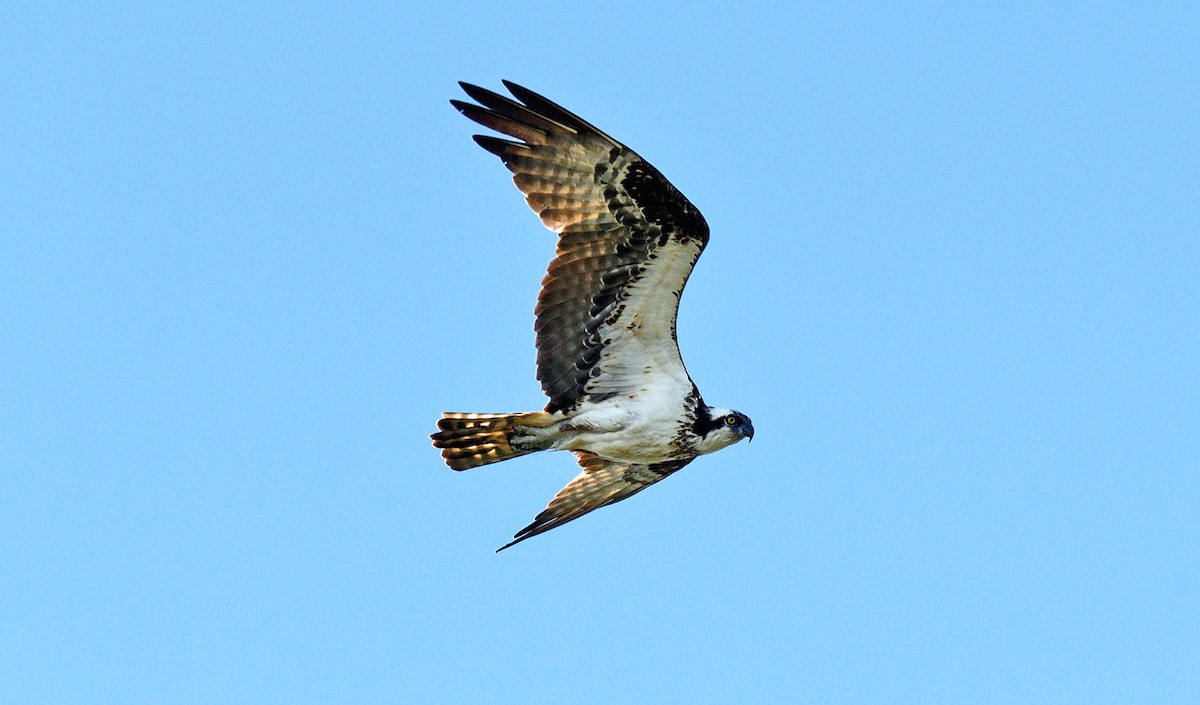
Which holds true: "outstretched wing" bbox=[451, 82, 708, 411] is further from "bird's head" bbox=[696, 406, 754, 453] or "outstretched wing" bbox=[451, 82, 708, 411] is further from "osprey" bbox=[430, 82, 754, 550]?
"bird's head" bbox=[696, 406, 754, 453]

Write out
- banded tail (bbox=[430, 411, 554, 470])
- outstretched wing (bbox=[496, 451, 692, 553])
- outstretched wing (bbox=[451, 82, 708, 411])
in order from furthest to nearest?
1. outstretched wing (bbox=[496, 451, 692, 553])
2. banded tail (bbox=[430, 411, 554, 470])
3. outstretched wing (bbox=[451, 82, 708, 411])

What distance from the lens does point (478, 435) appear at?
449 inches

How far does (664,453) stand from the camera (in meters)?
11.8

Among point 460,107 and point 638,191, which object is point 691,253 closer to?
point 638,191

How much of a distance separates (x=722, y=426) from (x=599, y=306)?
1331 millimetres

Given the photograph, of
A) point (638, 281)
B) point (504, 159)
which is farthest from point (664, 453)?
point (504, 159)

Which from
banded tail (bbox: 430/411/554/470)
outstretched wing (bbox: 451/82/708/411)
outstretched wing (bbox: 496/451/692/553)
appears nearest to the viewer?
outstretched wing (bbox: 451/82/708/411)

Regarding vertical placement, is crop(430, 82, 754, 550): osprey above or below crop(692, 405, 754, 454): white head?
above

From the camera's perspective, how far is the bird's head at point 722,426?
11594 millimetres

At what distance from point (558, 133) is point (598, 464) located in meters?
3.00

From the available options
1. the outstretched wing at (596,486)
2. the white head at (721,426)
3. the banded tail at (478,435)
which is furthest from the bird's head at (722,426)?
the banded tail at (478,435)

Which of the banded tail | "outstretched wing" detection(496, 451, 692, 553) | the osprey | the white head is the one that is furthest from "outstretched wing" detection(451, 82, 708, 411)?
"outstretched wing" detection(496, 451, 692, 553)

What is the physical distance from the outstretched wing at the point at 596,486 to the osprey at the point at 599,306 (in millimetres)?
305

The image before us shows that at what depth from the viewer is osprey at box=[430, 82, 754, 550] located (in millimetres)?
10727
